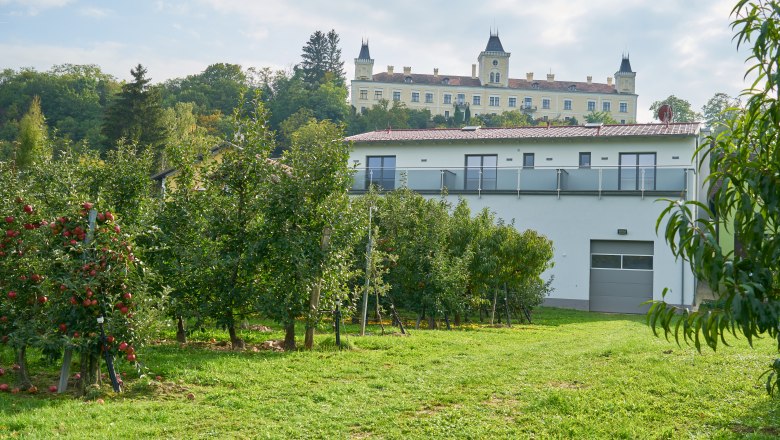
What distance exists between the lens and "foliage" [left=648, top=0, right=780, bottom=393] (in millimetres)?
3367

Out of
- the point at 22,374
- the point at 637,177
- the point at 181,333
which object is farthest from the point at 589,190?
the point at 22,374

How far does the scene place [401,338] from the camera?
14445mm

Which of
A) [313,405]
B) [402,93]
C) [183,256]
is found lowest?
[313,405]

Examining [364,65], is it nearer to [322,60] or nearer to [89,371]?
[322,60]

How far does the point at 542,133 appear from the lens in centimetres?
3256

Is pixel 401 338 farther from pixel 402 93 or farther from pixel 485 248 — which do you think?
pixel 402 93

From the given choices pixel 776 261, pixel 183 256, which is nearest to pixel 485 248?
pixel 183 256

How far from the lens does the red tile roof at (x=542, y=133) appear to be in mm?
30016

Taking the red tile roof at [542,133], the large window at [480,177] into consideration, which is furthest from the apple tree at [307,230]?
the large window at [480,177]

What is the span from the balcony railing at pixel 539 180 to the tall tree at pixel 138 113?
29484 millimetres

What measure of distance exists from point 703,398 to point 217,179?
27.4ft

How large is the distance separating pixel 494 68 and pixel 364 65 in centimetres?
2190

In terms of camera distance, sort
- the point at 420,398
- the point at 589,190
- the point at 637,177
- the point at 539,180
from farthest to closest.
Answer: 1. the point at 539,180
2. the point at 589,190
3. the point at 637,177
4. the point at 420,398

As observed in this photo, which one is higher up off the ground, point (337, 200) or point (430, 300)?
point (337, 200)
